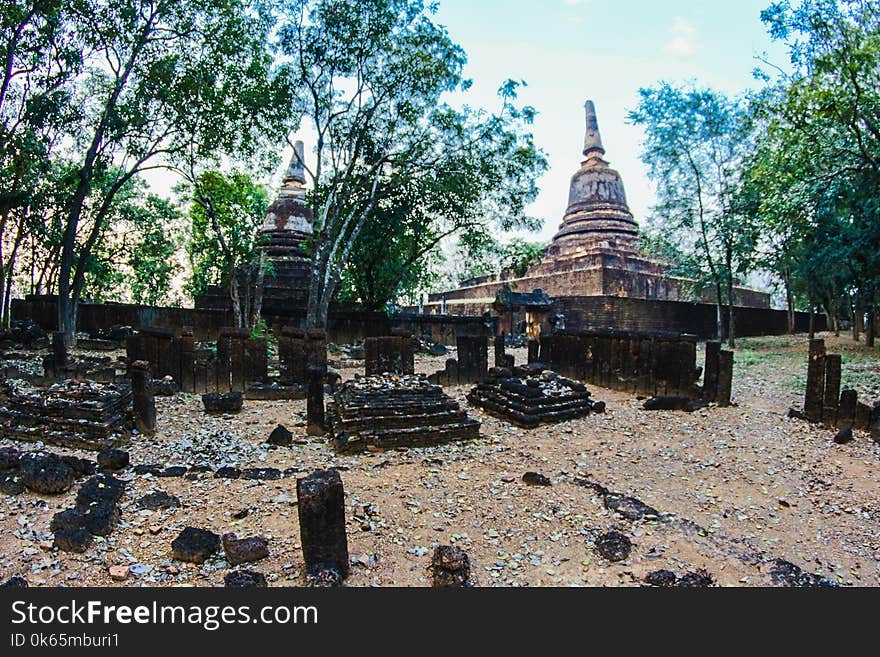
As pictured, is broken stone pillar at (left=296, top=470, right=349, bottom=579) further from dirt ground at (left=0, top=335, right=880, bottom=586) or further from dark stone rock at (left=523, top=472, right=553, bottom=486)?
dark stone rock at (left=523, top=472, right=553, bottom=486)

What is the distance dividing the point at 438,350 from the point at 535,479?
35.9 feet

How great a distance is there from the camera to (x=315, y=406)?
237 inches

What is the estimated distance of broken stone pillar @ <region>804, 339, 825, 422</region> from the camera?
6691 millimetres

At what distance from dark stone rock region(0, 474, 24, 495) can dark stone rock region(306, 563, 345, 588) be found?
8.51 feet

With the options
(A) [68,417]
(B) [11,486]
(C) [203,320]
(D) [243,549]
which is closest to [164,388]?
(A) [68,417]

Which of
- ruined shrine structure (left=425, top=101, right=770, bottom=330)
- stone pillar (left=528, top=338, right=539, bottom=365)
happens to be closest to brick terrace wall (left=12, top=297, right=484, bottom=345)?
ruined shrine structure (left=425, top=101, right=770, bottom=330)

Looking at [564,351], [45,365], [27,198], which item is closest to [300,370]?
[45,365]

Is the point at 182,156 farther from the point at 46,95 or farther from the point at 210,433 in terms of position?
the point at 210,433

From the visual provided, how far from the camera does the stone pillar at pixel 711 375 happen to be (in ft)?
26.0

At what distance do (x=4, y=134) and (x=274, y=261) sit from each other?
8.70m

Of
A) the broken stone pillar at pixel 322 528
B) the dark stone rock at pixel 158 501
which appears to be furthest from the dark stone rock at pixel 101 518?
the broken stone pillar at pixel 322 528

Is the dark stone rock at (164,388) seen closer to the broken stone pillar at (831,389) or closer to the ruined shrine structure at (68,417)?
the ruined shrine structure at (68,417)

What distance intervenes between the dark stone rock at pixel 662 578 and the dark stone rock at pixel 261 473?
121 inches

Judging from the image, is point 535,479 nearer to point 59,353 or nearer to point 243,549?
point 243,549
